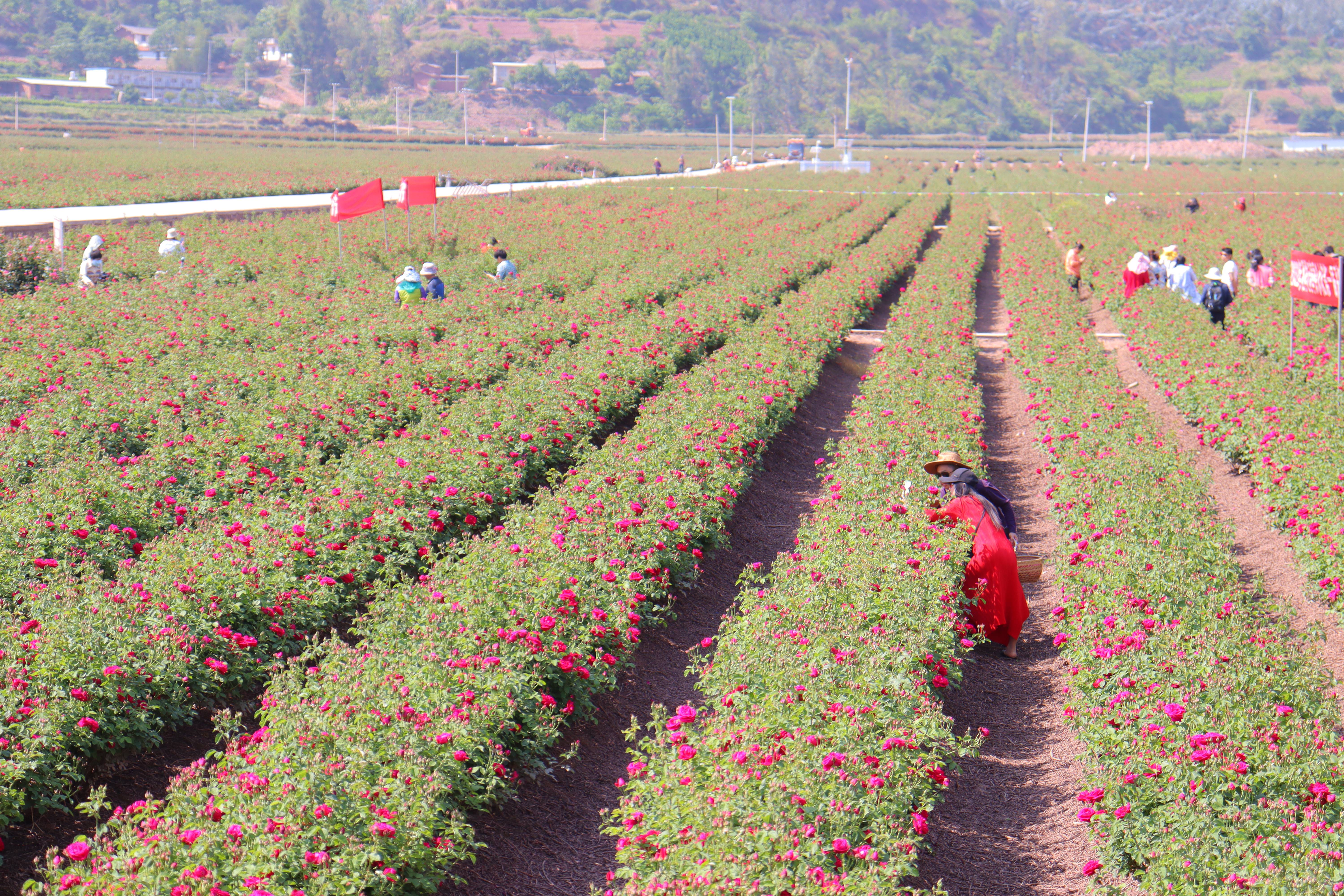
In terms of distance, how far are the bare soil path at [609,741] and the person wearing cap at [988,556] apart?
5.88 ft

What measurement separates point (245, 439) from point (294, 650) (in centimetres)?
352

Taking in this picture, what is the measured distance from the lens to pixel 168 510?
27.8ft

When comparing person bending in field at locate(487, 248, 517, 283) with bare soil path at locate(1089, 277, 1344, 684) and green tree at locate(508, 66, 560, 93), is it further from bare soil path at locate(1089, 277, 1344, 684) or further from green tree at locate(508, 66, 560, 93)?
green tree at locate(508, 66, 560, 93)

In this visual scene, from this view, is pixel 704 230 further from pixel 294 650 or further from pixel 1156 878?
pixel 1156 878

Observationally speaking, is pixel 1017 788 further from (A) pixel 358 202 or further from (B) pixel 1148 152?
(B) pixel 1148 152

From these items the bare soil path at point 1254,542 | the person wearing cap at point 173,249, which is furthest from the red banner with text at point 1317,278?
the person wearing cap at point 173,249

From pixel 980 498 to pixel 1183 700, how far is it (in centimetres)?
269

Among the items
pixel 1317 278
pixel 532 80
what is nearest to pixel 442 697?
pixel 1317 278

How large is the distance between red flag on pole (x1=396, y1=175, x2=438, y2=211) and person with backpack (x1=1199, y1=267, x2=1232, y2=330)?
14.0 meters

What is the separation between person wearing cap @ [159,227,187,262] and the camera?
2086cm

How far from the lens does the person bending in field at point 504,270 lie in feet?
67.9

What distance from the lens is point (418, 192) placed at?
77.7ft

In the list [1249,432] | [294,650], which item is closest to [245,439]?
[294,650]

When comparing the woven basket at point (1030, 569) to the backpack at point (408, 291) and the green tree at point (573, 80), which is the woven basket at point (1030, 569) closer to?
the backpack at point (408, 291)
